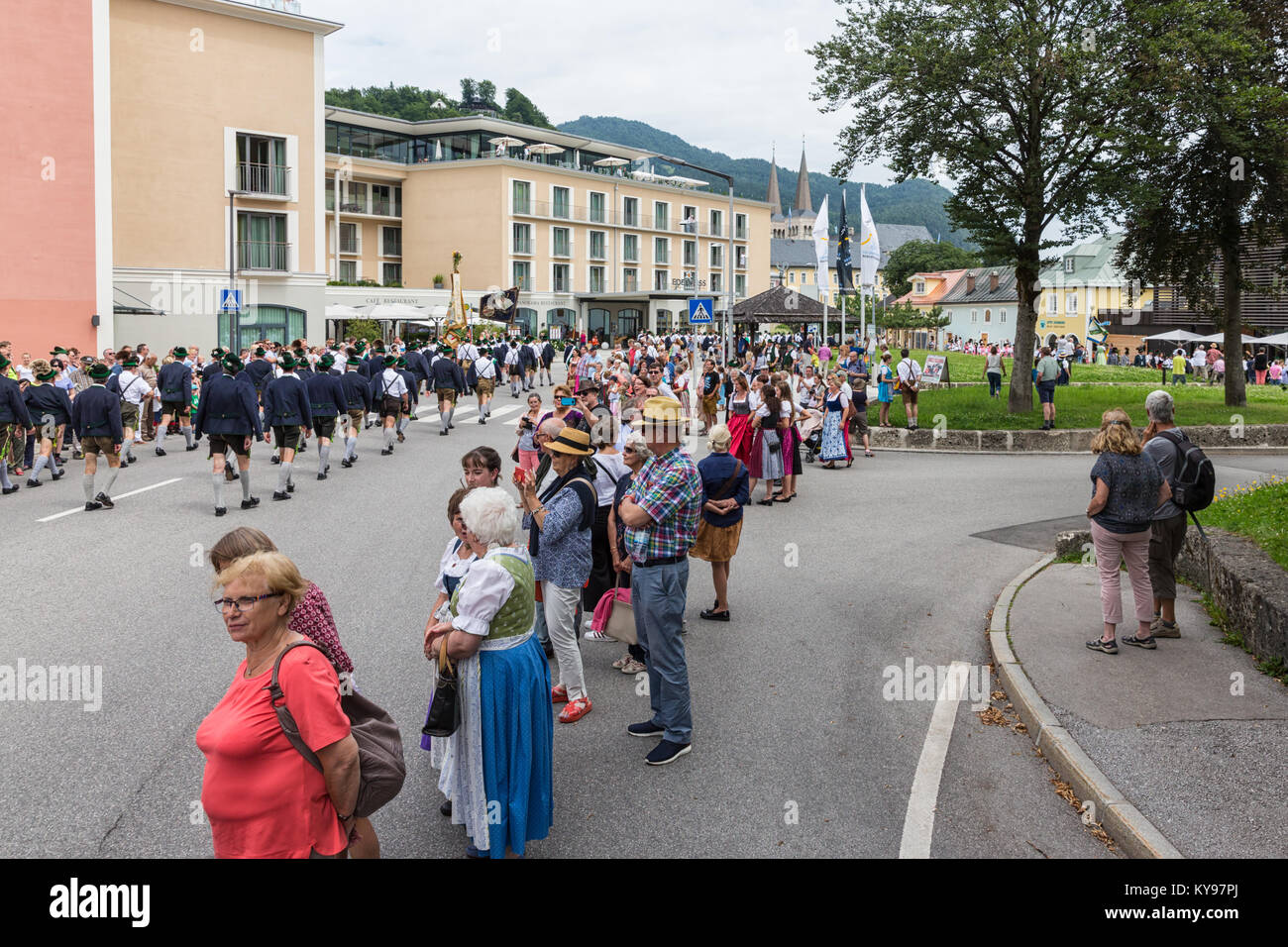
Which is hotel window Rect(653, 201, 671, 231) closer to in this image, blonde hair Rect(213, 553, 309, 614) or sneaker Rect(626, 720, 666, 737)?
sneaker Rect(626, 720, 666, 737)

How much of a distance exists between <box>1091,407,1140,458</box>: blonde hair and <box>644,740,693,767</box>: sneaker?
3944 millimetres

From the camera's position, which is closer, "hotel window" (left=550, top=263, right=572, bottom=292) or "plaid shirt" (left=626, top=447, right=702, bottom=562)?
"plaid shirt" (left=626, top=447, right=702, bottom=562)

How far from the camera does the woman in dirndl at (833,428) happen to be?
18780mm

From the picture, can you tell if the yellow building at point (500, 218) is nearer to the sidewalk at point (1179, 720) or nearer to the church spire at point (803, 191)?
the sidewalk at point (1179, 720)

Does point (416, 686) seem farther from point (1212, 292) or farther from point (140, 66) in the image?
point (140, 66)

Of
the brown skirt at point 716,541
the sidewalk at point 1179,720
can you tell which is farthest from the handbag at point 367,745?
the brown skirt at point 716,541

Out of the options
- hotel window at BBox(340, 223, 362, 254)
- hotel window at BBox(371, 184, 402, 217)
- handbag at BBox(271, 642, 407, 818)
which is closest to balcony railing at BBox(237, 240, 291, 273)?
hotel window at BBox(340, 223, 362, 254)

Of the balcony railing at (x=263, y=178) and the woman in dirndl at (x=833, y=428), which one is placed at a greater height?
the balcony railing at (x=263, y=178)

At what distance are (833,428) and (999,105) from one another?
360 inches

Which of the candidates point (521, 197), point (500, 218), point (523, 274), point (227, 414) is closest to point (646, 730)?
point (227, 414)

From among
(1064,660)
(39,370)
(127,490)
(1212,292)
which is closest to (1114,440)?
(1064,660)

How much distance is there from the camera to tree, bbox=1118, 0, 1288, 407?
20.5 meters

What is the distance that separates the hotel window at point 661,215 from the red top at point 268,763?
84278 mm

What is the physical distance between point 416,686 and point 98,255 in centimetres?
3124
